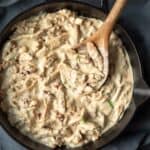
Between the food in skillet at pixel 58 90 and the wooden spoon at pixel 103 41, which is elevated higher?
the wooden spoon at pixel 103 41

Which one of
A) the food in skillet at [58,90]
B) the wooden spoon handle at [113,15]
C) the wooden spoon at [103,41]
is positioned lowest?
the food in skillet at [58,90]

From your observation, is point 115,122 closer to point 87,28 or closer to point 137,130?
point 137,130

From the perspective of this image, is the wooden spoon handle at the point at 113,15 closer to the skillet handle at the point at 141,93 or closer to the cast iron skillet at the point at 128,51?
the cast iron skillet at the point at 128,51

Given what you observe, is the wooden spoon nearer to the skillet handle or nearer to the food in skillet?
the food in skillet

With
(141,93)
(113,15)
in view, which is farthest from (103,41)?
(141,93)

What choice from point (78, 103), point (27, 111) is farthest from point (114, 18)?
point (27, 111)

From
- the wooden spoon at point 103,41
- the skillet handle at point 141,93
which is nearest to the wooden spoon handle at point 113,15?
the wooden spoon at point 103,41

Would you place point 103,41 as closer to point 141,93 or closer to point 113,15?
point 113,15
